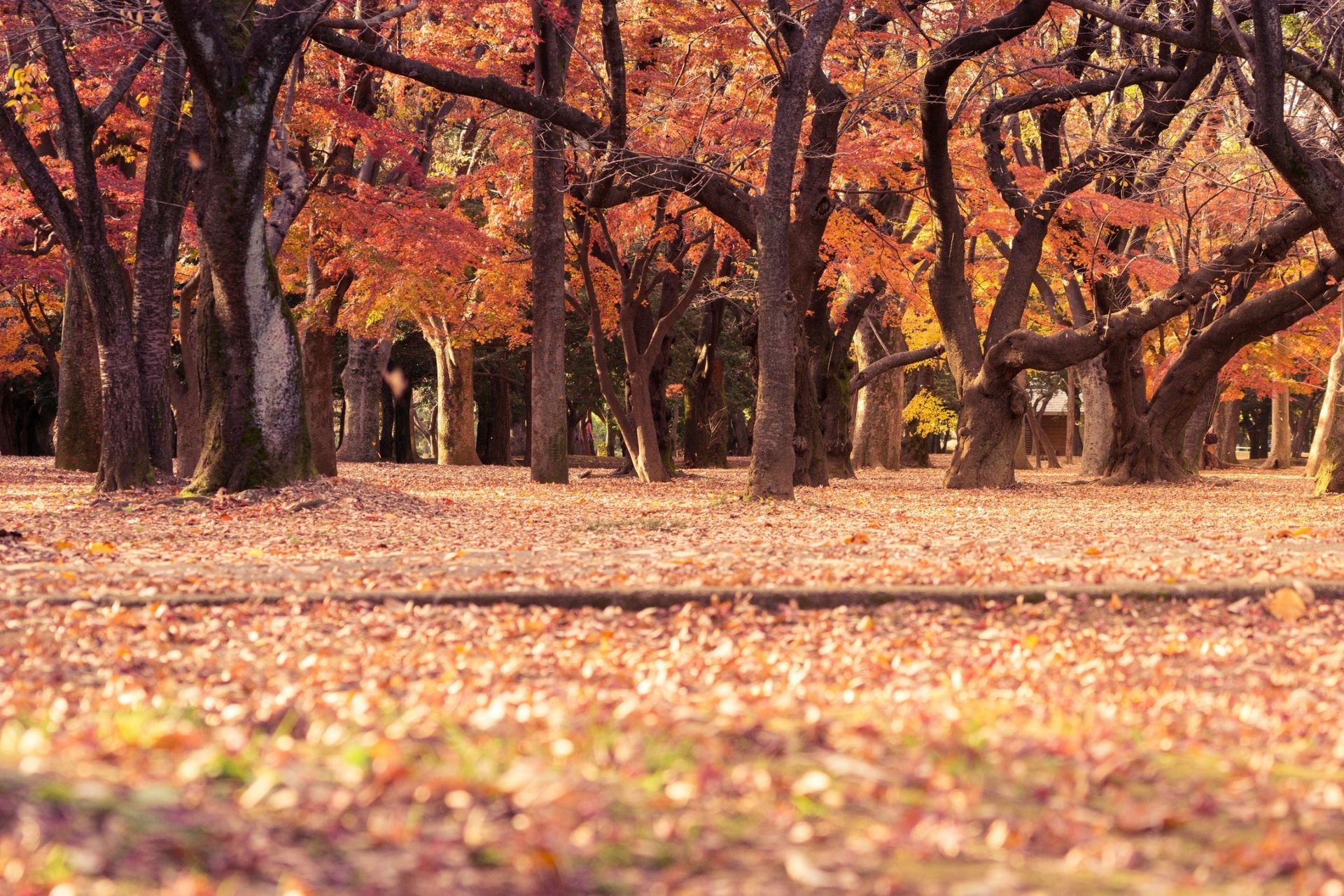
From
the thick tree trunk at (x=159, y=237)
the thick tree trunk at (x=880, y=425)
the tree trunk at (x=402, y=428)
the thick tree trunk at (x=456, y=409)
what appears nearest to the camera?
the thick tree trunk at (x=159, y=237)

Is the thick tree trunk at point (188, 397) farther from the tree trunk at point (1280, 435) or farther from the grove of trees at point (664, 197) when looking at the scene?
the tree trunk at point (1280, 435)

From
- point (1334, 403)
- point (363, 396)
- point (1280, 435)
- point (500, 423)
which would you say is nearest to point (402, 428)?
point (500, 423)

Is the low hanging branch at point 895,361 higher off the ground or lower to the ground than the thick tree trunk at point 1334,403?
higher

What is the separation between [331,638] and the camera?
6.06 meters

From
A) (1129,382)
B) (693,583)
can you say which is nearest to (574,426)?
(1129,382)

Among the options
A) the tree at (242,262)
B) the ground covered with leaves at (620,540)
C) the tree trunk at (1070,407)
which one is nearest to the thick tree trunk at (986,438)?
the ground covered with leaves at (620,540)

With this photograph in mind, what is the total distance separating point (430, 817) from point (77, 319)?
56.0 feet

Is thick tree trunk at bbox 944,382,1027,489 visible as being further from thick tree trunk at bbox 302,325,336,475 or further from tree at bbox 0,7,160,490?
tree at bbox 0,7,160,490

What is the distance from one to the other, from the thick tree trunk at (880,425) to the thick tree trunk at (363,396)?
1068cm

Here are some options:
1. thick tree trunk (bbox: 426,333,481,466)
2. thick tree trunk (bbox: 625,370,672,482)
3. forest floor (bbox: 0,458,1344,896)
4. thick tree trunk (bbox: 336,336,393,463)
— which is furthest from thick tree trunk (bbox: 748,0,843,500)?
thick tree trunk (bbox: 336,336,393,463)

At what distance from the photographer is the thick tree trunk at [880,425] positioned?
28.9m

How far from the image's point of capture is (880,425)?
95.8 feet

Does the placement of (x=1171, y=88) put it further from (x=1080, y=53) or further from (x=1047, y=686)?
(x=1047, y=686)

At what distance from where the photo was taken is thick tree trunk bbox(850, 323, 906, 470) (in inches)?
1139
